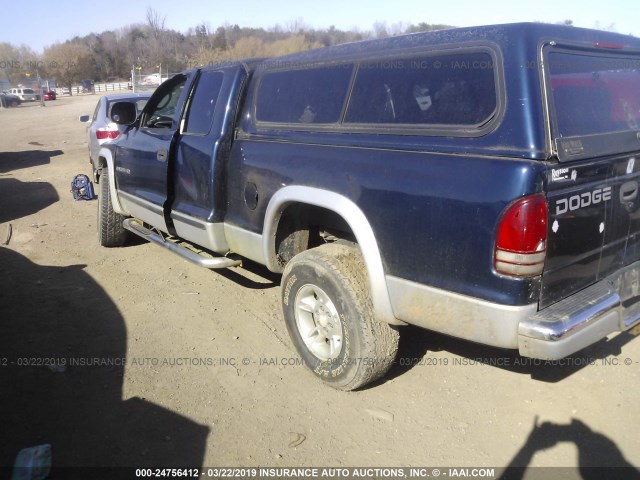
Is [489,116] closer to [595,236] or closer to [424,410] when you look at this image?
[595,236]

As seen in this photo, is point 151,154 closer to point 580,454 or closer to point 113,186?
point 113,186

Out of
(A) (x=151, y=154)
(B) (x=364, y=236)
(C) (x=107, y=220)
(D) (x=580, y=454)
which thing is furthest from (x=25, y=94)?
(D) (x=580, y=454)

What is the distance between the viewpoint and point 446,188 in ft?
8.34

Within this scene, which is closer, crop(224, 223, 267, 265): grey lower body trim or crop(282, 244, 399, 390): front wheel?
crop(282, 244, 399, 390): front wheel

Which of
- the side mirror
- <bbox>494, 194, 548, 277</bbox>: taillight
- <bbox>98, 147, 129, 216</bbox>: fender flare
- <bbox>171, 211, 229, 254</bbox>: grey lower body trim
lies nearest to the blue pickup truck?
<bbox>494, 194, 548, 277</bbox>: taillight

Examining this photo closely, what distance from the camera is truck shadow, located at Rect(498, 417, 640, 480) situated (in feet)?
8.71

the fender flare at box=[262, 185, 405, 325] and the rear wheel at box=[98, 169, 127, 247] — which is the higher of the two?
the fender flare at box=[262, 185, 405, 325]

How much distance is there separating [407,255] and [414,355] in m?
1.34

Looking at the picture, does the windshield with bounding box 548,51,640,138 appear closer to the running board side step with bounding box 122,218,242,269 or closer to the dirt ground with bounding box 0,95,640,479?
the dirt ground with bounding box 0,95,640,479

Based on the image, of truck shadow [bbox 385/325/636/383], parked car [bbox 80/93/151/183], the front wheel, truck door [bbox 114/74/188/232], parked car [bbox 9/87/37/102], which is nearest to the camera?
the front wheel

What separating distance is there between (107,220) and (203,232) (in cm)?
247

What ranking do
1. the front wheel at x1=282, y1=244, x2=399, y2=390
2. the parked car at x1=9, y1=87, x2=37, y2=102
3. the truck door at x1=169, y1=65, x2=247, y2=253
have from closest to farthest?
the front wheel at x1=282, y1=244, x2=399, y2=390
the truck door at x1=169, y1=65, x2=247, y2=253
the parked car at x1=9, y1=87, x2=37, y2=102

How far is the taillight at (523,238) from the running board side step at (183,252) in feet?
7.81

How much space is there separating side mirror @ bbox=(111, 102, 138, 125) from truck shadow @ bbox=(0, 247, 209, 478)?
1725 mm
